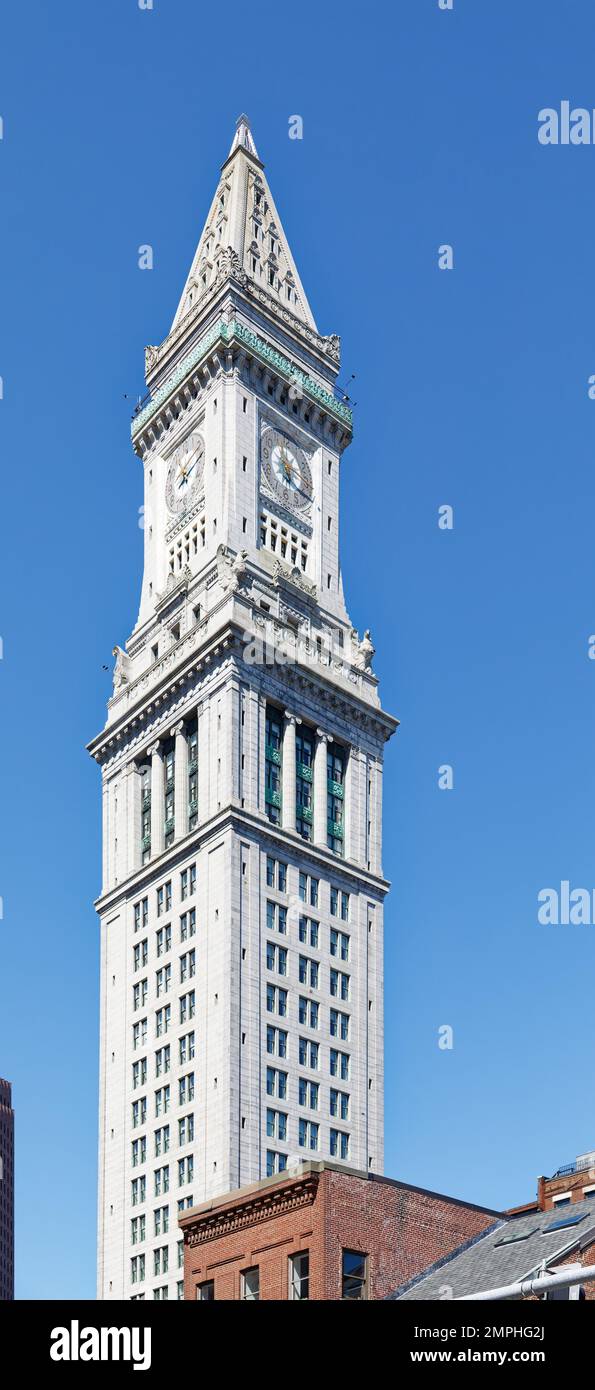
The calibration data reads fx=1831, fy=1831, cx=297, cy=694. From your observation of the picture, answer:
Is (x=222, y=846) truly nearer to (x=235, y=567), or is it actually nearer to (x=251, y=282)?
(x=235, y=567)

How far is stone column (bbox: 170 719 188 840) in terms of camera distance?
118188 millimetres

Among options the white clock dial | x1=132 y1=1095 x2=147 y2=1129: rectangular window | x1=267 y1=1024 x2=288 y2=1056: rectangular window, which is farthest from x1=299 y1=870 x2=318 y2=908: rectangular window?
the white clock dial

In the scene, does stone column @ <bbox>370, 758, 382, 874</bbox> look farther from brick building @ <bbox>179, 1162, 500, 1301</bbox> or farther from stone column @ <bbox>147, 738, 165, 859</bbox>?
brick building @ <bbox>179, 1162, 500, 1301</bbox>

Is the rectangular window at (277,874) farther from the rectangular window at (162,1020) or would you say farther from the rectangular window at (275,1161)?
the rectangular window at (275,1161)

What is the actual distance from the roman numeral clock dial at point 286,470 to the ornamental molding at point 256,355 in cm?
466

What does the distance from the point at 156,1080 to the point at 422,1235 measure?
53.4 metres

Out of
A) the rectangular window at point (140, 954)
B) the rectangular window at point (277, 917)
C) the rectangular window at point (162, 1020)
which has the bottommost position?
the rectangular window at point (162, 1020)

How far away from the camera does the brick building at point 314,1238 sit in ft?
183

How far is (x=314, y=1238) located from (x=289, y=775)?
63.9 meters

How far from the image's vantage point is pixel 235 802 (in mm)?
112688

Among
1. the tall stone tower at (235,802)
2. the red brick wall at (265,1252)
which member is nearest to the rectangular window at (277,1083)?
the tall stone tower at (235,802)

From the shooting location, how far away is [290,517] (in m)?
133

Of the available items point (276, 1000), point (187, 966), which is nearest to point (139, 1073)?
point (187, 966)
